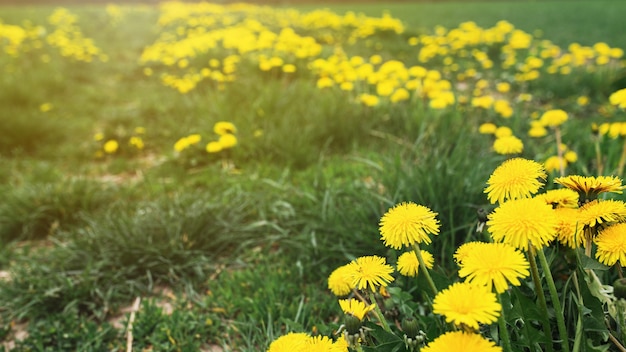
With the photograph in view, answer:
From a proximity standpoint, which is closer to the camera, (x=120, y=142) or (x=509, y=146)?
(x=509, y=146)

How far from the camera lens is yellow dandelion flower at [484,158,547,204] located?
1083mm

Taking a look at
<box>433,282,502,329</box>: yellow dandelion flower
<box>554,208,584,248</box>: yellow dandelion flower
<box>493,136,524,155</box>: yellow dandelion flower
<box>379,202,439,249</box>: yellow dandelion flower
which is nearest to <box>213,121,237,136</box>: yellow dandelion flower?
<box>493,136,524,155</box>: yellow dandelion flower

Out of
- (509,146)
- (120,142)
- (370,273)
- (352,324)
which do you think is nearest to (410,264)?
(370,273)

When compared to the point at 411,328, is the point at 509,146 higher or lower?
higher

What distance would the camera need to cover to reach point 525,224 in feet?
3.10

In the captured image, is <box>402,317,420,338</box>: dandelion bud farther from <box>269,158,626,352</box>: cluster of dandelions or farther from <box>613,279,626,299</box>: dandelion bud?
<box>613,279,626,299</box>: dandelion bud

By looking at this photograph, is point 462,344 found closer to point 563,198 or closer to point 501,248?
point 501,248

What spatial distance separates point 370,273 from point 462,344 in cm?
32

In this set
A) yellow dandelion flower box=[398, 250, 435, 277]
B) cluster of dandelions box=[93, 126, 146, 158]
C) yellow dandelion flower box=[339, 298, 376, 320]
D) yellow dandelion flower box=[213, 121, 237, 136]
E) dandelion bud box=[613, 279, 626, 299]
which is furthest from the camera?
cluster of dandelions box=[93, 126, 146, 158]

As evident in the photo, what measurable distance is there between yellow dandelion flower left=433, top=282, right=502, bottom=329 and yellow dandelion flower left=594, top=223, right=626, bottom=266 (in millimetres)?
317

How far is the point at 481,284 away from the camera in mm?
907

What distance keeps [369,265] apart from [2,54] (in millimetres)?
7084

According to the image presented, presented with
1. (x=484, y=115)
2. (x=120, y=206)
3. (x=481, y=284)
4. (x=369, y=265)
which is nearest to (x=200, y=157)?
(x=120, y=206)

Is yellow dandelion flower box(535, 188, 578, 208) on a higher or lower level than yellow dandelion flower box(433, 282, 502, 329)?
higher
